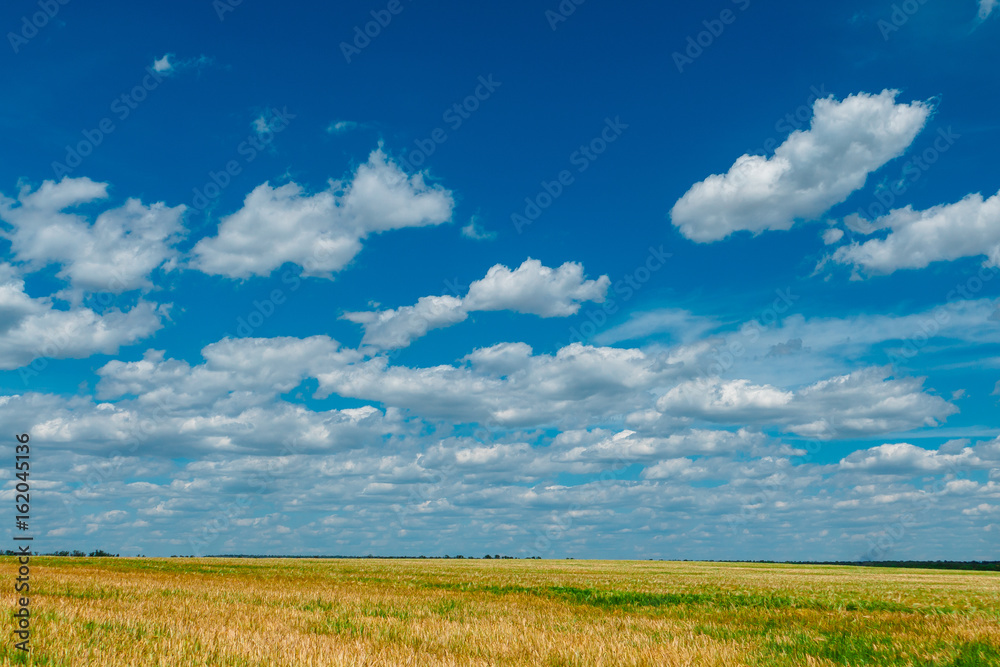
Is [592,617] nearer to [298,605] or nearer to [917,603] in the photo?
[298,605]

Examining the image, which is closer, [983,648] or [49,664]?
[49,664]

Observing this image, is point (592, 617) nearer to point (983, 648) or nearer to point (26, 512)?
point (983, 648)

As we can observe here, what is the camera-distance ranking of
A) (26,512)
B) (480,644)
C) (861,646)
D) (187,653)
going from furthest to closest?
(861,646)
(480,644)
(26,512)
(187,653)

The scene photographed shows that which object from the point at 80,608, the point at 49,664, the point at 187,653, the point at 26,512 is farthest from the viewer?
the point at 80,608

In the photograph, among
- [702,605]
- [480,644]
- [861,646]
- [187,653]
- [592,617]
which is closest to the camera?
[187,653]

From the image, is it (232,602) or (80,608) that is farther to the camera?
(232,602)

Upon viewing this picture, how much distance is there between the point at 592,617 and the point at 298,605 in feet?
27.2

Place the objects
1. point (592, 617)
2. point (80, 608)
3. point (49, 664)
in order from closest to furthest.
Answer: point (49, 664) → point (80, 608) → point (592, 617)

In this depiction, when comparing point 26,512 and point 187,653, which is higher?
point 26,512

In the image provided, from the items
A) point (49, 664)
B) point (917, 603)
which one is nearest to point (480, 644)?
point (49, 664)

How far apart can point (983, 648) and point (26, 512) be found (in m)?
16.2

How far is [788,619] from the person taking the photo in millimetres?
17500

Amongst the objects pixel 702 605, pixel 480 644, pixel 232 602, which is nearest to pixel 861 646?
pixel 480 644

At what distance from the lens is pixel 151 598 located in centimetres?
1928
